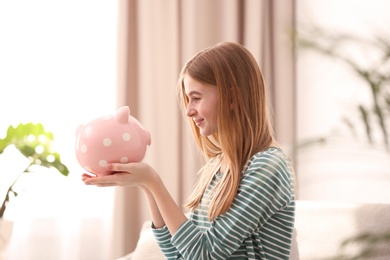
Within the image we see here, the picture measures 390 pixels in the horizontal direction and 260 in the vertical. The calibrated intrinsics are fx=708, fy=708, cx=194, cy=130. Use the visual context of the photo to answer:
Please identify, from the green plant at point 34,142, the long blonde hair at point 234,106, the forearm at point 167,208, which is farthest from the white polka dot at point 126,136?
the green plant at point 34,142

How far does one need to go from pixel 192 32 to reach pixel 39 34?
718 mm

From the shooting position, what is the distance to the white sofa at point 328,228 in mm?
2172

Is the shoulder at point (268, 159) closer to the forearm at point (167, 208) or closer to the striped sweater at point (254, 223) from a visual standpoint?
the striped sweater at point (254, 223)

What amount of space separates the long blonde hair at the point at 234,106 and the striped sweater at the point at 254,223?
46mm

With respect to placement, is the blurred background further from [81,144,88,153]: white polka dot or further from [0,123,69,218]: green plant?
[81,144,88,153]: white polka dot

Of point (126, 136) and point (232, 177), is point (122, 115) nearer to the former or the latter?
point (126, 136)

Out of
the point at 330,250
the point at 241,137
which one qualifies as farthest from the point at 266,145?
the point at 330,250

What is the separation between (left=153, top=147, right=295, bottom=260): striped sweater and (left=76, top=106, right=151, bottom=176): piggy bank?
229mm

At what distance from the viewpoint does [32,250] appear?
3191 mm

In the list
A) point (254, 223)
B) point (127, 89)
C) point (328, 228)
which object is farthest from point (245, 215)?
point (127, 89)

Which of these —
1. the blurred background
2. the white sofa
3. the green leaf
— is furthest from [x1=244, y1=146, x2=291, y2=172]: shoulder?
the blurred background

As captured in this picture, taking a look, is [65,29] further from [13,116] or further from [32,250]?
[32,250]

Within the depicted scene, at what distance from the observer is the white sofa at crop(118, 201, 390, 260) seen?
2172mm

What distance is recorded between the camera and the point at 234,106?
5.91 ft
